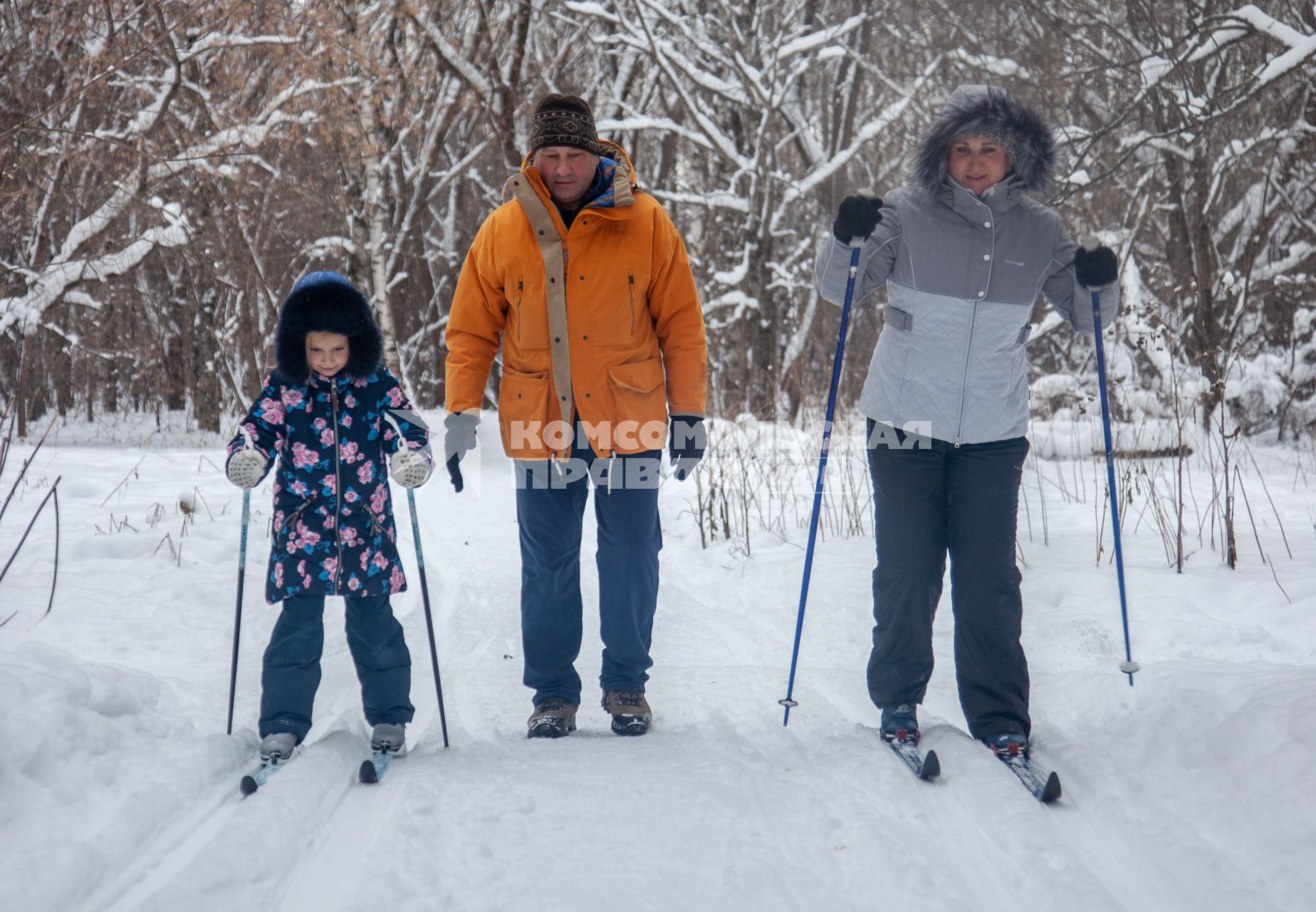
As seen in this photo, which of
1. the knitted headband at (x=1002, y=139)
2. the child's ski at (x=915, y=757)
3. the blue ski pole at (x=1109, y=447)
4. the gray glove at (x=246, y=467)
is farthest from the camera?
the blue ski pole at (x=1109, y=447)

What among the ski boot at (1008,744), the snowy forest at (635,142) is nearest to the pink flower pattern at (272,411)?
the ski boot at (1008,744)

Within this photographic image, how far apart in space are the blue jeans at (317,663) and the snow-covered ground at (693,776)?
13cm

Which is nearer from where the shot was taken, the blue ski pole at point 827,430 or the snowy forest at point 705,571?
the snowy forest at point 705,571

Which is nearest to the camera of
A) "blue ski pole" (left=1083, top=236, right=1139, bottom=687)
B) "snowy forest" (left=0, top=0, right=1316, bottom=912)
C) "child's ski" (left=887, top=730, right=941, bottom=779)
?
"snowy forest" (left=0, top=0, right=1316, bottom=912)

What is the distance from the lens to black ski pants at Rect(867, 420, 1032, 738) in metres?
2.90

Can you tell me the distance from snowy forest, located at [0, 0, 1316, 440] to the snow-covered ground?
2390mm

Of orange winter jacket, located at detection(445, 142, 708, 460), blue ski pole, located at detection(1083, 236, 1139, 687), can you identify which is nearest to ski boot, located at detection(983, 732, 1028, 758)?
blue ski pole, located at detection(1083, 236, 1139, 687)

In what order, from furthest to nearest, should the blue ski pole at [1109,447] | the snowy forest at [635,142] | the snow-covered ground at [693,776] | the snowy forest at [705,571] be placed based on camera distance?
the snowy forest at [635,142]
the blue ski pole at [1109,447]
the snowy forest at [705,571]
the snow-covered ground at [693,776]

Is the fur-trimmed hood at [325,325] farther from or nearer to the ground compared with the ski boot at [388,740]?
farther from the ground

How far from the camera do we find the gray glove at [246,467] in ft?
9.05

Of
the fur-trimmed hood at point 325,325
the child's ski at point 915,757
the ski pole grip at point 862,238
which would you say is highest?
the ski pole grip at point 862,238

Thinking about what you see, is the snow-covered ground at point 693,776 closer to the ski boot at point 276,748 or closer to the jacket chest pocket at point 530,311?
the ski boot at point 276,748

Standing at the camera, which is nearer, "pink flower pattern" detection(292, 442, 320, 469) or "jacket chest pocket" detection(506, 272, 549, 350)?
"pink flower pattern" detection(292, 442, 320, 469)

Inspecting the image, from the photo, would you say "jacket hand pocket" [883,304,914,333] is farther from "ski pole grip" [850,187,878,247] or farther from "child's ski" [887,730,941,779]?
"child's ski" [887,730,941,779]
